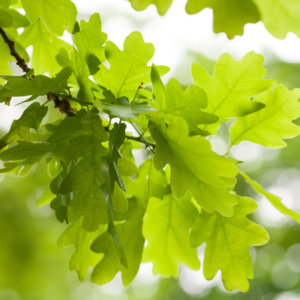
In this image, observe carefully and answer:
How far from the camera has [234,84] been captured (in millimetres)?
808

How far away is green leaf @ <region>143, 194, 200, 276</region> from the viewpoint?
1051mm

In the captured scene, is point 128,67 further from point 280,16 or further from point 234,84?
point 280,16

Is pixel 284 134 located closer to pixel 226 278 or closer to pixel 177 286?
pixel 226 278

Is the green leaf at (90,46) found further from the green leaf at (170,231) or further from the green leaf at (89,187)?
the green leaf at (170,231)

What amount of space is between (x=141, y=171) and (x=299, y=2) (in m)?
0.67

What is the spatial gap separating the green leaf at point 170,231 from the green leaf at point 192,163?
11.5 inches

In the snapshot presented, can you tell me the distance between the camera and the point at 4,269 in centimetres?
430

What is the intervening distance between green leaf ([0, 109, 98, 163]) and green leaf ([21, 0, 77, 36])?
274 mm

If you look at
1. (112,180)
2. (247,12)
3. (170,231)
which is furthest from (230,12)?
(170,231)

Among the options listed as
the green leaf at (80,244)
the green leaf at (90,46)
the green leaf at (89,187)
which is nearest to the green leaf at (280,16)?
the green leaf at (90,46)

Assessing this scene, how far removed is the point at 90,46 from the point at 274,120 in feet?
1.79

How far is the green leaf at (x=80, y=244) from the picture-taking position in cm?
99

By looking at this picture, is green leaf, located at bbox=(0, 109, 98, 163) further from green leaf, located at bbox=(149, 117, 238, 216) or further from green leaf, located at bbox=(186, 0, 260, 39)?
green leaf, located at bbox=(186, 0, 260, 39)

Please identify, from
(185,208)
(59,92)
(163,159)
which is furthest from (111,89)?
(185,208)
